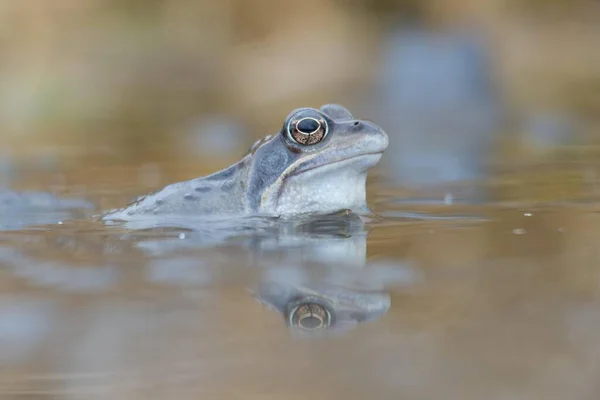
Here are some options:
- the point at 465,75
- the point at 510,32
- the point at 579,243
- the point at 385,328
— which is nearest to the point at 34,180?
the point at 579,243

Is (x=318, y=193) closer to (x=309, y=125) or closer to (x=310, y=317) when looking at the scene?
(x=309, y=125)

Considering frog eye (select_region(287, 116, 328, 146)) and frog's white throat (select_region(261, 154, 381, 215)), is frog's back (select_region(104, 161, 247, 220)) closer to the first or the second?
frog's white throat (select_region(261, 154, 381, 215))

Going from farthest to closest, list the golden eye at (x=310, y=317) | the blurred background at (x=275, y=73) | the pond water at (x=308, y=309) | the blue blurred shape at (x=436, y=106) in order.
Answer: the blurred background at (x=275, y=73)
the blue blurred shape at (x=436, y=106)
the golden eye at (x=310, y=317)
the pond water at (x=308, y=309)

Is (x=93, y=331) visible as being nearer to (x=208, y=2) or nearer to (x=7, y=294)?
(x=7, y=294)

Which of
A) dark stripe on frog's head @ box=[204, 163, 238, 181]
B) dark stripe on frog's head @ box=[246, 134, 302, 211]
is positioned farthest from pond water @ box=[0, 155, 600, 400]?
dark stripe on frog's head @ box=[204, 163, 238, 181]

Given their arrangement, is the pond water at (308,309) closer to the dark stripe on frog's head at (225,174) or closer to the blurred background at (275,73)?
the dark stripe on frog's head at (225,174)

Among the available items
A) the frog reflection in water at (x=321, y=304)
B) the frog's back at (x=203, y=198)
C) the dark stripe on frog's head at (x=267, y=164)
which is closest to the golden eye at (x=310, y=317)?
the frog reflection in water at (x=321, y=304)
